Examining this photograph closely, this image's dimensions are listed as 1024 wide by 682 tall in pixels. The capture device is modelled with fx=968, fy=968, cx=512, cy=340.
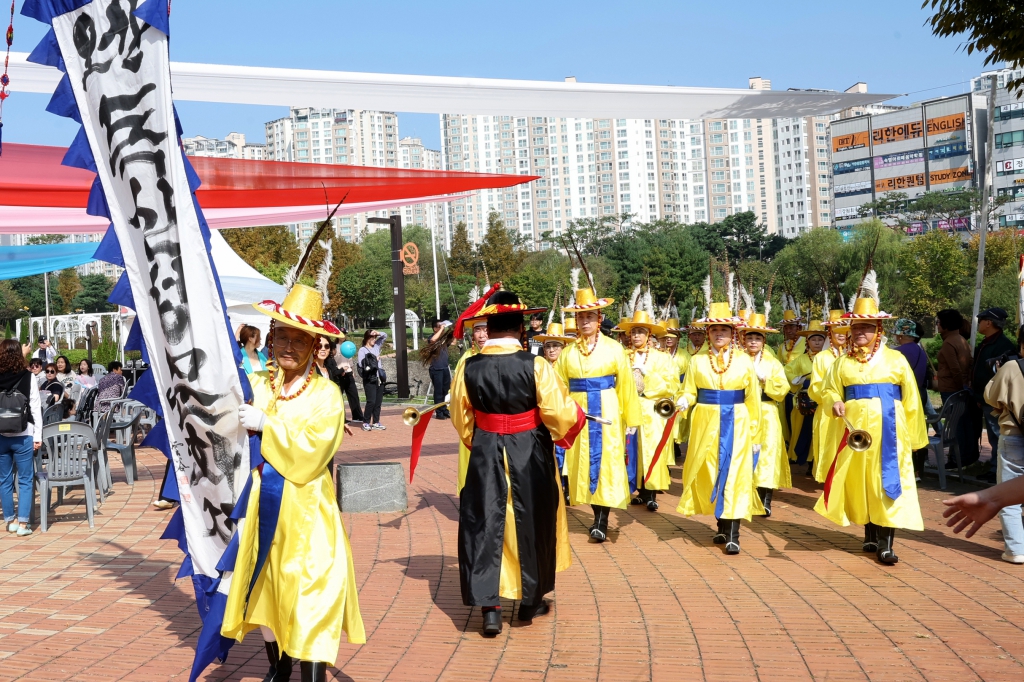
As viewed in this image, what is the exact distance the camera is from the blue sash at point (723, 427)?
772 centimetres

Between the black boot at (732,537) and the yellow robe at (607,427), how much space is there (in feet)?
3.00

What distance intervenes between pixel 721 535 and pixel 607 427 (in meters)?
1.28

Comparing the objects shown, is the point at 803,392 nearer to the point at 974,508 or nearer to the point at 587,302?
the point at 587,302

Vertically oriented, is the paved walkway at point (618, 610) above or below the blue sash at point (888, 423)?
below

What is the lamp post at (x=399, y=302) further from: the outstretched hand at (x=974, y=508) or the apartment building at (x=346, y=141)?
the apartment building at (x=346, y=141)

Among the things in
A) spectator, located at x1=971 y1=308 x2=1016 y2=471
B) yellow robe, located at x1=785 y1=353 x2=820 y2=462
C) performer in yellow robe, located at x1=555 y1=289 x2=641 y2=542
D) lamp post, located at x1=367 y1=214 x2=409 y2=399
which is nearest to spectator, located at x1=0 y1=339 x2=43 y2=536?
performer in yellow robe, located at x1=555 y1=289 x2=641 y2=542

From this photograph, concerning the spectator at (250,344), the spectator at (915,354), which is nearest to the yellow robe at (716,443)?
the spectator at (250,344)

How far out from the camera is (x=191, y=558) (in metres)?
4.66

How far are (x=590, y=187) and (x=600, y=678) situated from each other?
130436 millimetres

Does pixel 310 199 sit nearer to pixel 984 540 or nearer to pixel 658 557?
pixel 658 557

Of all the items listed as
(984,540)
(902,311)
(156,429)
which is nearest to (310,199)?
(156,429)

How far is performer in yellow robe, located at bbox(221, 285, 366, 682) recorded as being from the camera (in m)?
4.29

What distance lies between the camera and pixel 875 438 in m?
7.37

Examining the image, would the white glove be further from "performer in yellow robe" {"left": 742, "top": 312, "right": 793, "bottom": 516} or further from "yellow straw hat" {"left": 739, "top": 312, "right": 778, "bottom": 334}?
"yellow straw hat" {"left": 739, "top": 312, "right": 778, "bottom": 334}
